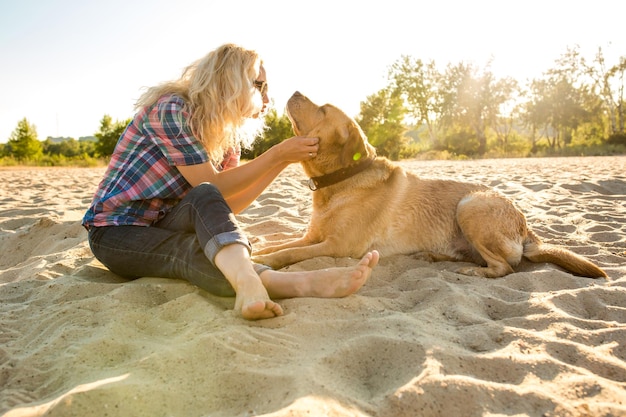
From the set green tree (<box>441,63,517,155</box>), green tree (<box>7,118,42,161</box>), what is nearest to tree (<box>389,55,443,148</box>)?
green tree (<box>441,63,517,155</box>)

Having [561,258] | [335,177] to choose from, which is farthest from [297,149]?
[561,258]

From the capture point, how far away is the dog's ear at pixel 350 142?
4016mm

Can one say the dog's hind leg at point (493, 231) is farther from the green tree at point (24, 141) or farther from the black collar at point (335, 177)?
the green tree at point (24, 141)

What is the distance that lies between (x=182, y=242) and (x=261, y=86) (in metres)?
1.61

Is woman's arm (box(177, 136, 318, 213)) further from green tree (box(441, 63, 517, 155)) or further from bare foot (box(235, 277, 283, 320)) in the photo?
green tree (box(441, 63, 517, 155))

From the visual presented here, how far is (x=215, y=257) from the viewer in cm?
276

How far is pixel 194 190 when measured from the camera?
3.13m

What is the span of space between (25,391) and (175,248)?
4.27 feet

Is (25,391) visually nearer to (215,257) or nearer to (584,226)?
(215,257)

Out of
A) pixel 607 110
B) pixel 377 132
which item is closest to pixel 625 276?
pixel 377 132

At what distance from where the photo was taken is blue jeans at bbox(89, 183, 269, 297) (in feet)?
9.26

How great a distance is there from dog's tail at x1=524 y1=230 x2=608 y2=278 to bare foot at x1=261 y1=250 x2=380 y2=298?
1718 mm

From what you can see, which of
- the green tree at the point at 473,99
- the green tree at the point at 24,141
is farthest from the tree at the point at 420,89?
the green tree at the point at 24,141

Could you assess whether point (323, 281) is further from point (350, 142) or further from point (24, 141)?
point (24, 141)
